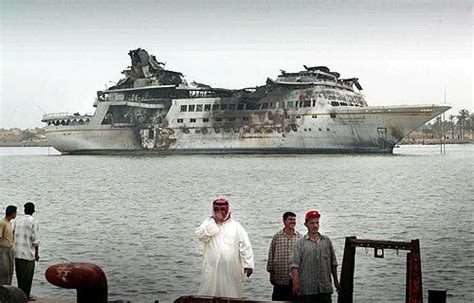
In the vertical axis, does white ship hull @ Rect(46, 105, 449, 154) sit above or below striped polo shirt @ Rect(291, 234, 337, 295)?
above

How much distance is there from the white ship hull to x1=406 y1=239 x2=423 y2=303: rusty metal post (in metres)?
11.2

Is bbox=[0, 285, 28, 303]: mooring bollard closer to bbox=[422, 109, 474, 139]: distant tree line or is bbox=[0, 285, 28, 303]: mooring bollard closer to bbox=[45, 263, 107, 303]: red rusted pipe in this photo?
bbox=[45, 263, 107, 303]: red rusted pipe

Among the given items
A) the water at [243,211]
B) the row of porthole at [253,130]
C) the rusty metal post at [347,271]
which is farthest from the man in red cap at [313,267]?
the row of porthole at [253,130]

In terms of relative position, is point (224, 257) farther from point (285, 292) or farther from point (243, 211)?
point (243, 211)

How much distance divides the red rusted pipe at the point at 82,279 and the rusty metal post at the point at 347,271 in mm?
2122

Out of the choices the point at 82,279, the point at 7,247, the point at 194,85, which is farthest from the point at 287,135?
the point at 82,279

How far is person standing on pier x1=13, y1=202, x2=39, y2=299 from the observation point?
517 centimetres

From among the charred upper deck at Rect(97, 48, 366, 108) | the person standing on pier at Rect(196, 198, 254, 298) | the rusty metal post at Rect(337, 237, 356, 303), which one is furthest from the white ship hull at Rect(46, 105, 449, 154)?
the person standing on pier at Rect(196, 198, 254, 298)

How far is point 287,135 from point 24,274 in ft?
47.0

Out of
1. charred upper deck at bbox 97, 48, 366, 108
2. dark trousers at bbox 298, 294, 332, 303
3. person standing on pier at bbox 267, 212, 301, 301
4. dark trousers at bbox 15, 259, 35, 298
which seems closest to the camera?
dark trousers at bbox 298, 294, 332, 303

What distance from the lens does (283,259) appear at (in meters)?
4.46

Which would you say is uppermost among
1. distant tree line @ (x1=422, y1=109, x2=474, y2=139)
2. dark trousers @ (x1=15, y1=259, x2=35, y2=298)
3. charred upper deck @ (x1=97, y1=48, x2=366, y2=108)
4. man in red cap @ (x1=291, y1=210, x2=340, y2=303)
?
charred upper deck @ (x1=97, y1=48, x2=366, y2=108)

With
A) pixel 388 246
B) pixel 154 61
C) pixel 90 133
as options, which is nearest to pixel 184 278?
pixel 388 246

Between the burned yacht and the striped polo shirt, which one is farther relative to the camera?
the burned yacht
